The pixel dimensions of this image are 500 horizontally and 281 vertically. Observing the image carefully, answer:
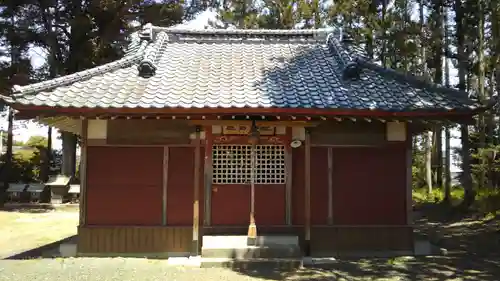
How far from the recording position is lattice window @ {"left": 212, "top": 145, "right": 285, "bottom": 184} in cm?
920

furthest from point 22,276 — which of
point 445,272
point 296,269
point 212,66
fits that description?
point 445,272

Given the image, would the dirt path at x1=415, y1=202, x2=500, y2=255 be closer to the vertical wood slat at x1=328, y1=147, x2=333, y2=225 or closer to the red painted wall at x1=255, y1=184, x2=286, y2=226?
the vertical wood slat at x1=328, y1=147, x2=333, y2=225

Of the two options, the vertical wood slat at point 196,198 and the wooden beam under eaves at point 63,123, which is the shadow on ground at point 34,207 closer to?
the wooden beam under eaves at point 63,123

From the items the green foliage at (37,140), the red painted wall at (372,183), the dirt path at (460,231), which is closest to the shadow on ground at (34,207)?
the green foliage at (37,140)

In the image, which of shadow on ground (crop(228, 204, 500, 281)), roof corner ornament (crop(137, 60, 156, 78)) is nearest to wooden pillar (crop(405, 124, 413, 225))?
shadow on ground (crop(228, 204, 500, 281))

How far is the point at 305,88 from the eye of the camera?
930cm

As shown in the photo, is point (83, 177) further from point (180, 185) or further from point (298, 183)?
point (298, 183)

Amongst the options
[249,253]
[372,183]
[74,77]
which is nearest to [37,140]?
[74,77]

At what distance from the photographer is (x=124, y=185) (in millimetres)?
9078

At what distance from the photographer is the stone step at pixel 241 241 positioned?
834 cm

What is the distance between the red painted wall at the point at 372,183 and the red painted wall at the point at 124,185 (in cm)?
374

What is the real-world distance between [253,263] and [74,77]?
5.42 m

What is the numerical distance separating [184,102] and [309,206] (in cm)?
320

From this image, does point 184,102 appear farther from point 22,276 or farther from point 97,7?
point 97,7
